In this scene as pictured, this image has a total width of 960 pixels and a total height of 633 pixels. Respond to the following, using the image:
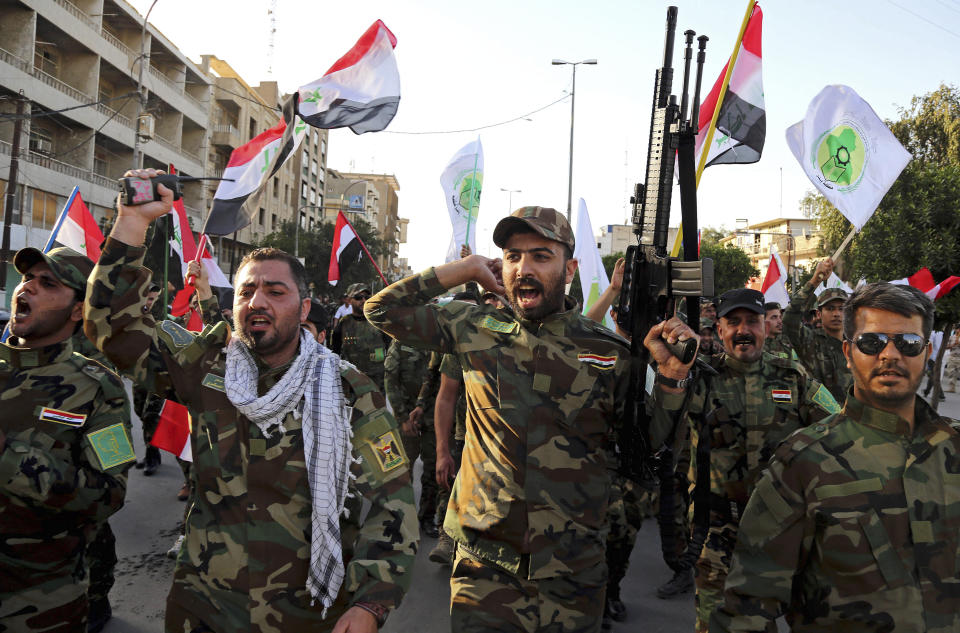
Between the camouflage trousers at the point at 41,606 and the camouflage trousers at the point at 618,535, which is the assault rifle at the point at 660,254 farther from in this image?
the camouflage trousers at the point at 41,606

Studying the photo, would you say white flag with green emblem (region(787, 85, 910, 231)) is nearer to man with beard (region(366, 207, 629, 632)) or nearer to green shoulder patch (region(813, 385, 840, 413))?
green shoulder patch (region(813, 385, 840, 413))

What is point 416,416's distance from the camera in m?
6.25

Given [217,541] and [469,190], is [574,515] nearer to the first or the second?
[217,541]

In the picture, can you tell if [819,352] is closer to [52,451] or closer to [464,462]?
[464,462]

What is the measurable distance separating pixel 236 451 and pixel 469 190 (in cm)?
873

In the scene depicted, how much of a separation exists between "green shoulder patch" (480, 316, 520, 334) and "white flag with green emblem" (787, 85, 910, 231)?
4.52 meters

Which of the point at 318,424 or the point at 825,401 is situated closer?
the point at 318,424

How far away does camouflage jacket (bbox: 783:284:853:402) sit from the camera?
5.85m

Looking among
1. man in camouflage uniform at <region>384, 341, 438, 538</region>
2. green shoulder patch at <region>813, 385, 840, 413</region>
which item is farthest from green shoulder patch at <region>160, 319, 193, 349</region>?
man in camouflage uniform at <region>384, 341, 438, 538</region>

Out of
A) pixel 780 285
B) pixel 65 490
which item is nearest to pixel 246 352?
pixel 65 490

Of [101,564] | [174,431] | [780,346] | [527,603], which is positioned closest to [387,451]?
[527,603]

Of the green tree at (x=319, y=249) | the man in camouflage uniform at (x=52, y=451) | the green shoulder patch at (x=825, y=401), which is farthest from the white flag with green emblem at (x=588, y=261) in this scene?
the green tree at (x=319, y=249)

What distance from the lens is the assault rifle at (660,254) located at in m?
2.57

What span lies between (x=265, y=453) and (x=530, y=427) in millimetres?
1028
